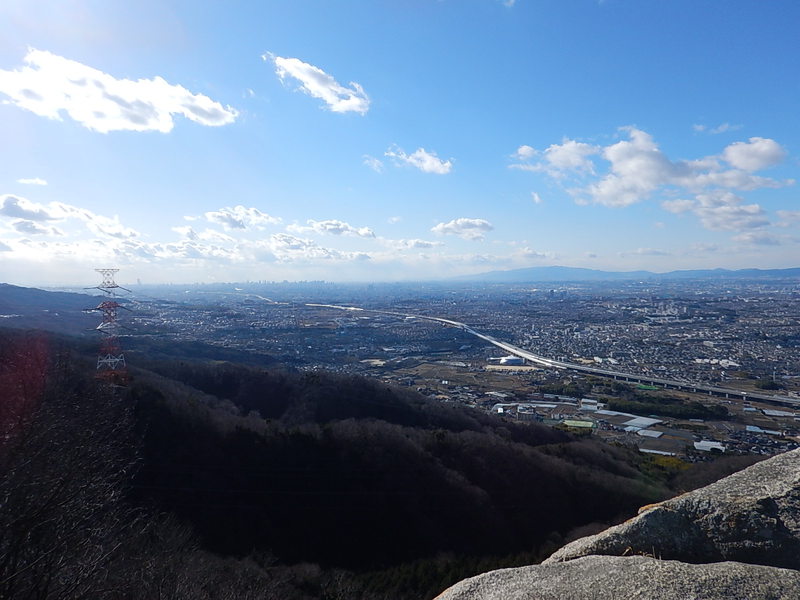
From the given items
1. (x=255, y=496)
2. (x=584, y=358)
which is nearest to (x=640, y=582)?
(x=255, y=496)

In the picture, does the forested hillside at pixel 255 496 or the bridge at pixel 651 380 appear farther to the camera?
the bridge at pixel 651 380

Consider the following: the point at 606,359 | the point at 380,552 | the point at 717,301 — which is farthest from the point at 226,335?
the point at 717,301

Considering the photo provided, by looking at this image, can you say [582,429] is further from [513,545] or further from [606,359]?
[606,359]

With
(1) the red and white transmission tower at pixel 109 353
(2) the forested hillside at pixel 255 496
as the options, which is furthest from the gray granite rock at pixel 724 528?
(1) the red and white transmission tower at pixel 109 353

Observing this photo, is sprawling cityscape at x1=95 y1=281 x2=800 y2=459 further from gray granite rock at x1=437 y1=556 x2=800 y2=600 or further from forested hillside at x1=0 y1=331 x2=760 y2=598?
gray granite rock at x1=437 y1=556 x2=800 y2=600

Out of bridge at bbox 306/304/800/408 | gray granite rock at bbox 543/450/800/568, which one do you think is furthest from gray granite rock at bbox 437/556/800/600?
bridge at bbox 306/304/800/408

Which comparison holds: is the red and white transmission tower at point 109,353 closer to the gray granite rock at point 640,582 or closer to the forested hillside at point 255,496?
the forested hillside at point 255,496

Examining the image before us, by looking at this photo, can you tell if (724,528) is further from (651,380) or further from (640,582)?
(651,380)
